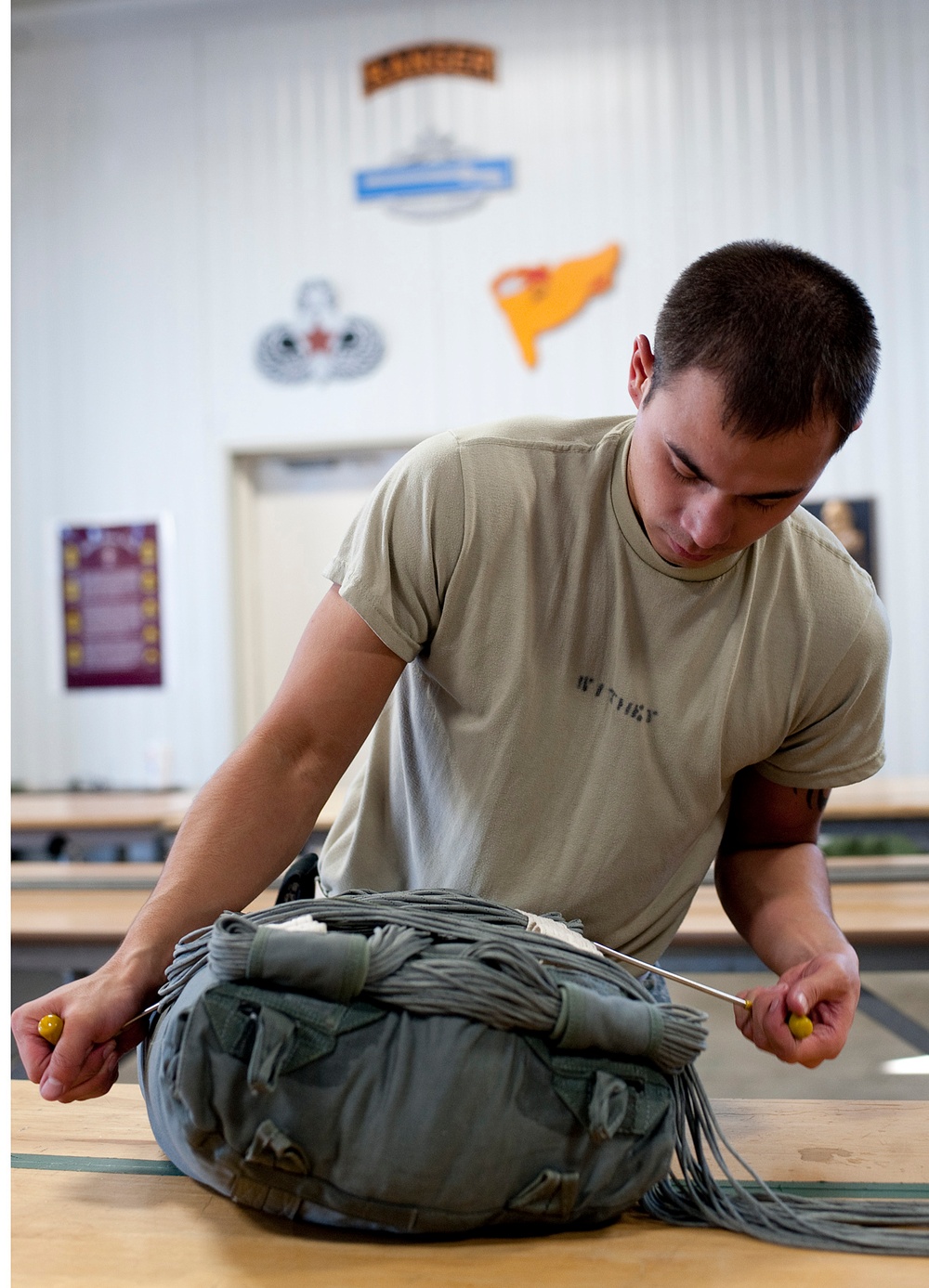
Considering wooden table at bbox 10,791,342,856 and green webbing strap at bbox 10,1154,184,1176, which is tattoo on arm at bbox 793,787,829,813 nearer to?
green webbing strap at bbox 10,1154,184,1176

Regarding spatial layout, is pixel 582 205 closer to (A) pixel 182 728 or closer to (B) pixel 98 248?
(B) pixel 98 248

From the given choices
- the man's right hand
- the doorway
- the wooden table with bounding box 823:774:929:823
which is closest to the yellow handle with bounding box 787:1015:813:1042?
the man's right hand

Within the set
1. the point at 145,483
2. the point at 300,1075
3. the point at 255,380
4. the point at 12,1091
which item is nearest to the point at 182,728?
the point at 145,483

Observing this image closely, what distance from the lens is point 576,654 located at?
110 centimetres

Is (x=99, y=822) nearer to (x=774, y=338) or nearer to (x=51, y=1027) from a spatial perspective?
(x=51, y=1027)

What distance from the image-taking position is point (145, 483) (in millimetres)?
5570

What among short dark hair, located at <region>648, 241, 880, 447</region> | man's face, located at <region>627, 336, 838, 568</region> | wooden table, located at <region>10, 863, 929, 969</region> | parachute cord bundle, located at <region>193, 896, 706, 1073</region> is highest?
short dark hair, located at <region>648, 241, 880, 447</region>

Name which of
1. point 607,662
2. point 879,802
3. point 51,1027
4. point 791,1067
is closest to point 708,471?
point 607,662

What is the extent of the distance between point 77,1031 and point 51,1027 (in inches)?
0.7

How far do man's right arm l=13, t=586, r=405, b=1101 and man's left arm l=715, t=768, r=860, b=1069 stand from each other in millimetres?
416

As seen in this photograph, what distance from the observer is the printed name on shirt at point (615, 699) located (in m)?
1.08

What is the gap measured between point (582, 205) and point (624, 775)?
4.77 metres

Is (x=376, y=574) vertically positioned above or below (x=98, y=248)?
below

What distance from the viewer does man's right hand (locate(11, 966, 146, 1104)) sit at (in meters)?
0.83
